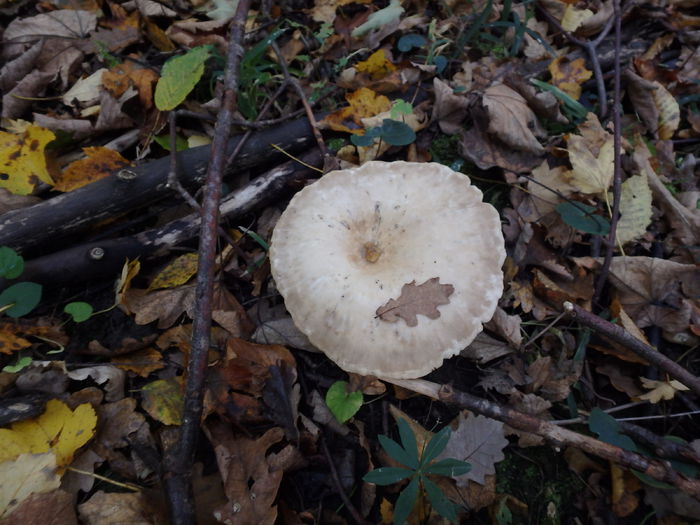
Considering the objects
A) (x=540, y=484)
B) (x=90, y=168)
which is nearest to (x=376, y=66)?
(x=90, y=168)

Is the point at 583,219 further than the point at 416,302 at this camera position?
Yes

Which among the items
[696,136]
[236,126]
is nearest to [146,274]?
[236,126]

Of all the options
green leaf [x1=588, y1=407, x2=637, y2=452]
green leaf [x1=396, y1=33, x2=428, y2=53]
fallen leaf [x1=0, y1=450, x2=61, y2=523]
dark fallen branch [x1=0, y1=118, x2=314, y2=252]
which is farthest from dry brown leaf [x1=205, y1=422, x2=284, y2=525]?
green leaf [x1=396, y1=33, x2=428, y2=53]

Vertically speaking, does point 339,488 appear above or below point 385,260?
below

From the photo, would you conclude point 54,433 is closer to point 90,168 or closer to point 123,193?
point 123,193

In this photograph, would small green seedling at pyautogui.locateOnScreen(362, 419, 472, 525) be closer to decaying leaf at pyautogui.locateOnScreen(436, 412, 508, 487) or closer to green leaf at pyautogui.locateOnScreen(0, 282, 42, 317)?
decaying leaf at pyautogui.locateOnScreen(436, 412, 508, 487)

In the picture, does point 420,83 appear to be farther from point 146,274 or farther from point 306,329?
point 146,274
